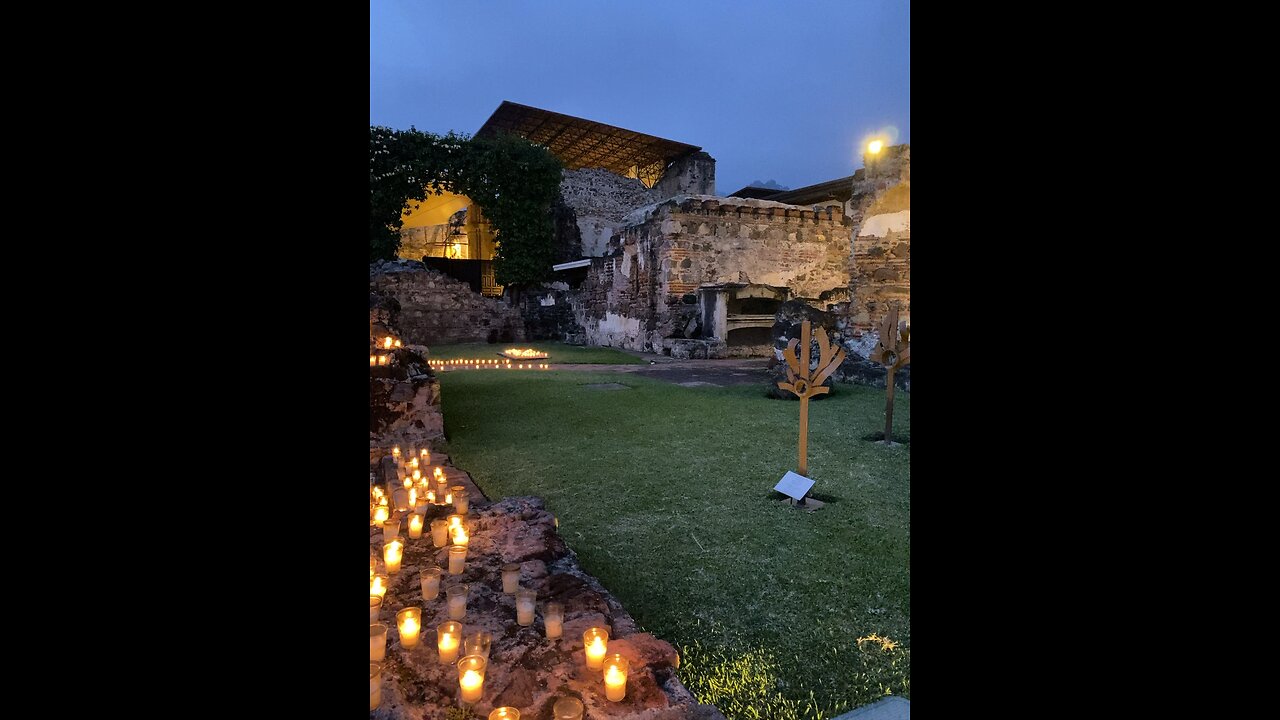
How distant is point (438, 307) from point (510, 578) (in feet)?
51.0

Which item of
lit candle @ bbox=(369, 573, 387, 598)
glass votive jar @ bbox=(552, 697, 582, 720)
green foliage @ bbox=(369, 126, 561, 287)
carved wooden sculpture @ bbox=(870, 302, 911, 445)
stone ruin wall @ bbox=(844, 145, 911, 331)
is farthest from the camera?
green foliage @ bbox=(369, 126, 561, 287)

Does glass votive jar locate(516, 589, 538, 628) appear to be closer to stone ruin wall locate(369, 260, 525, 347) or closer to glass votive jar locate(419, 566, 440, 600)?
glass votive jar locate(419, 566, 440, 600)

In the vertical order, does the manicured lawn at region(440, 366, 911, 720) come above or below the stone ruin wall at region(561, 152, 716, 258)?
below

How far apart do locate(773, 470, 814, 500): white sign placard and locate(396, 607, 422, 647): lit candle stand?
2.20 m

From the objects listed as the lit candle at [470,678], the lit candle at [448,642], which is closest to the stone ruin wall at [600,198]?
the lit candle at [448,642]

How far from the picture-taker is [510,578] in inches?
90.7

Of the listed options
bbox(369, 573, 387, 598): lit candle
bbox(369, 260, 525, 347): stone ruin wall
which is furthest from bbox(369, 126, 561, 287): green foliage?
bbox(369, 573, 387, 598): lit candle

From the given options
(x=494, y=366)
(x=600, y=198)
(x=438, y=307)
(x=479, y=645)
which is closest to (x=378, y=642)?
(x=479, y=645)

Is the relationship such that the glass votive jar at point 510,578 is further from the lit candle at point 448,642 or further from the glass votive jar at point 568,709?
the glass votive jar at point 568,709

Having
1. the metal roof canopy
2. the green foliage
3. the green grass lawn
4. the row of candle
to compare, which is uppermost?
the metal roof canopy

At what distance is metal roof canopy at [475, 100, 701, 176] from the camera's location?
25.1 metres

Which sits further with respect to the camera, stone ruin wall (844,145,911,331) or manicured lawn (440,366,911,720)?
stone ruin wall (844,145,911,331)

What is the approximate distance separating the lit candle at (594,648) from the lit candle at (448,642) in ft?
1.32
